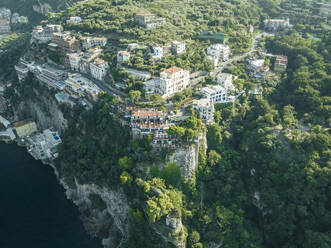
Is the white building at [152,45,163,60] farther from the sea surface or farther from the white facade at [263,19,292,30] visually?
the white facade at [263,19,292,30]

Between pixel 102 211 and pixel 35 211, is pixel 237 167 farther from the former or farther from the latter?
pixel 35 211

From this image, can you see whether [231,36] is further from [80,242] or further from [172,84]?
[80,242]

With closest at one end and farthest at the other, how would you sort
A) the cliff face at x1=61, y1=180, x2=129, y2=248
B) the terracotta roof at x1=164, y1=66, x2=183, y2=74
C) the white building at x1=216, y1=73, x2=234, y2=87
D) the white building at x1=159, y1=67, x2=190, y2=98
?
the cliff face at x1=61, y1=180, x2=129, y2=248 < the white building at x1=159, y1=67, x2=190, y2=98 < the terracotta roof at x1=164, y1=66, x2=183, y2=74 < the white building at x1=216, y1=73, x2=234, y2=87

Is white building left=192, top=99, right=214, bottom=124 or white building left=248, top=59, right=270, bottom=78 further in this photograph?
white building left=248, top=59, right=270, bottom=78

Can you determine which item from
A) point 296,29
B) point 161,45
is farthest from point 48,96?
point 296,29

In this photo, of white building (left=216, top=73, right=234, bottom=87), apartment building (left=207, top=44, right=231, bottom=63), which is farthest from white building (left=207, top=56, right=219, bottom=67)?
white building (left=216, top=73, right=234, bottom=87)
